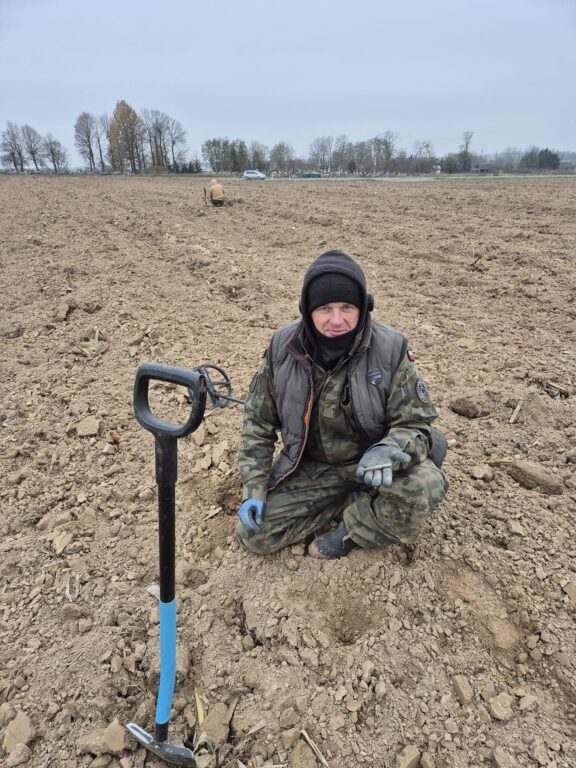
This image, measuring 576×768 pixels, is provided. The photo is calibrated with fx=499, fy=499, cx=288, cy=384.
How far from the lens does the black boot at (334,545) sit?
2436 mm

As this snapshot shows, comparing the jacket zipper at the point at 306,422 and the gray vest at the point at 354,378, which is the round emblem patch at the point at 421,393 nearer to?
the gray vest at the point at 354,378

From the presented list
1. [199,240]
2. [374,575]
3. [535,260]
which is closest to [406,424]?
[374,575]

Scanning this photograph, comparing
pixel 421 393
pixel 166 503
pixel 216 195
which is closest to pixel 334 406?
pixel 421 393

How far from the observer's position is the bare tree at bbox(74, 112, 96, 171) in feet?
242

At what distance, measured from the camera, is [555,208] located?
11.0 m

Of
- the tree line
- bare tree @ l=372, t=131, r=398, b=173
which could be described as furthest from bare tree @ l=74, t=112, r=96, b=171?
bare tree @ l=372, t=131, r=398, b=173

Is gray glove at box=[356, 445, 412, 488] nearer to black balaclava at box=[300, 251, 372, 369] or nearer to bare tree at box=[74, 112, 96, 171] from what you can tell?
black balaclava at box=[300, 251, 372, 369]

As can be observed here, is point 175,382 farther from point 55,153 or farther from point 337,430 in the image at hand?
point 55,153

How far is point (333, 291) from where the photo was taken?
2143 mm

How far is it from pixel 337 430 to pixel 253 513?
0.57 meters

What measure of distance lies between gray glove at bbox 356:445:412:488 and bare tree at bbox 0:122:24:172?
8672 centimetres

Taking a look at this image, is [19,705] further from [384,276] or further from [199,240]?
[199,240]

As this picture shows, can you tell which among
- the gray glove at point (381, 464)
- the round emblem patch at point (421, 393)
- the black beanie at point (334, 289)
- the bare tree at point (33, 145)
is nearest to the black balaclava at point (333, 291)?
the black beanie at point (334, 289)

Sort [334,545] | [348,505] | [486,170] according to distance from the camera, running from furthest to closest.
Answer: [486,170] → [348,505] → [334,545]
